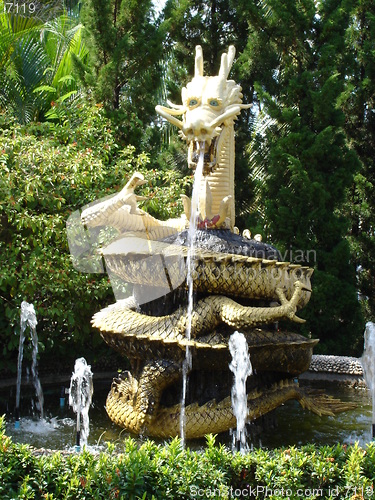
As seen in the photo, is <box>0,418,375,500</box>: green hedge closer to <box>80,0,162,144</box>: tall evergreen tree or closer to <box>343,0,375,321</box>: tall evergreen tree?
<box>80,0,162,144</box>: tall evergreen tree

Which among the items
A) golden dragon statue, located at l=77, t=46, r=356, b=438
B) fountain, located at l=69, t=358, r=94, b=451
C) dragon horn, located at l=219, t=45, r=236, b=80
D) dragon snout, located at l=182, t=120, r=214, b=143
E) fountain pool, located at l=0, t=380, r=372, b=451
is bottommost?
fountain pool, located at l=0, t=380, r=372, b=451

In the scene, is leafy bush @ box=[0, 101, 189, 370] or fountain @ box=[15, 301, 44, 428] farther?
leafy bush @ box=[0, 101, 189, 370]

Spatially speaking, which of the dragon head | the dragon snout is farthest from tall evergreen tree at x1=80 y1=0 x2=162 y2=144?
the dragon snout

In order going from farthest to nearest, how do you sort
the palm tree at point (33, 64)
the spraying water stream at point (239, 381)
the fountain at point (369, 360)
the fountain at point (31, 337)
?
the palm tree at point (33, 64)
the fountain at point (369, 360)
the fountain at point (31, 337)
the spraying water stream at point (239, 381)

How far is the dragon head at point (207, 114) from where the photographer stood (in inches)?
235

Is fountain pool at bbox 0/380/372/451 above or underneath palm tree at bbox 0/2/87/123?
underneath

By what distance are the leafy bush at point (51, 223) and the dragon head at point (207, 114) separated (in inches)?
96.5

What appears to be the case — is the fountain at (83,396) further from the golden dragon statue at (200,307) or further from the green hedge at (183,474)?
the green hedge at (183,474)

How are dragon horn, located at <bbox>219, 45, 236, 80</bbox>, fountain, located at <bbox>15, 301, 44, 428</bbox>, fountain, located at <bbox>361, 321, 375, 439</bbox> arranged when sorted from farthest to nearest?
fountain, located at <bbox>361, 321, 375, 439</bbox> < fountain, located at <bbox>15, 301, 44, 428</bbox> < dragon horn, located at <bbox>219, 45, 236, 80</bbox>

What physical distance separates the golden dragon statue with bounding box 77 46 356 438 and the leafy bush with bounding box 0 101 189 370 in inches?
86.8

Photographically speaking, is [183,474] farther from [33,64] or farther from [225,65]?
[33,64]

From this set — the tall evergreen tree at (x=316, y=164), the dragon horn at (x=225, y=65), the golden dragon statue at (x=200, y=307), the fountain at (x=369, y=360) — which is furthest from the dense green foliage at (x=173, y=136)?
the dragon horn at (x=225, y=65)

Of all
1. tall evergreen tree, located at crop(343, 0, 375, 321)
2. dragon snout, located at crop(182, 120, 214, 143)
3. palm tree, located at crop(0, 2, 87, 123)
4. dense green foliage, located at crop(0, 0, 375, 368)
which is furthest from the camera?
tall evergreen tree, located at crop(343, 0, 375, 321)

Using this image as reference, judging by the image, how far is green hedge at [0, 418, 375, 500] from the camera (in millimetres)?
3592
